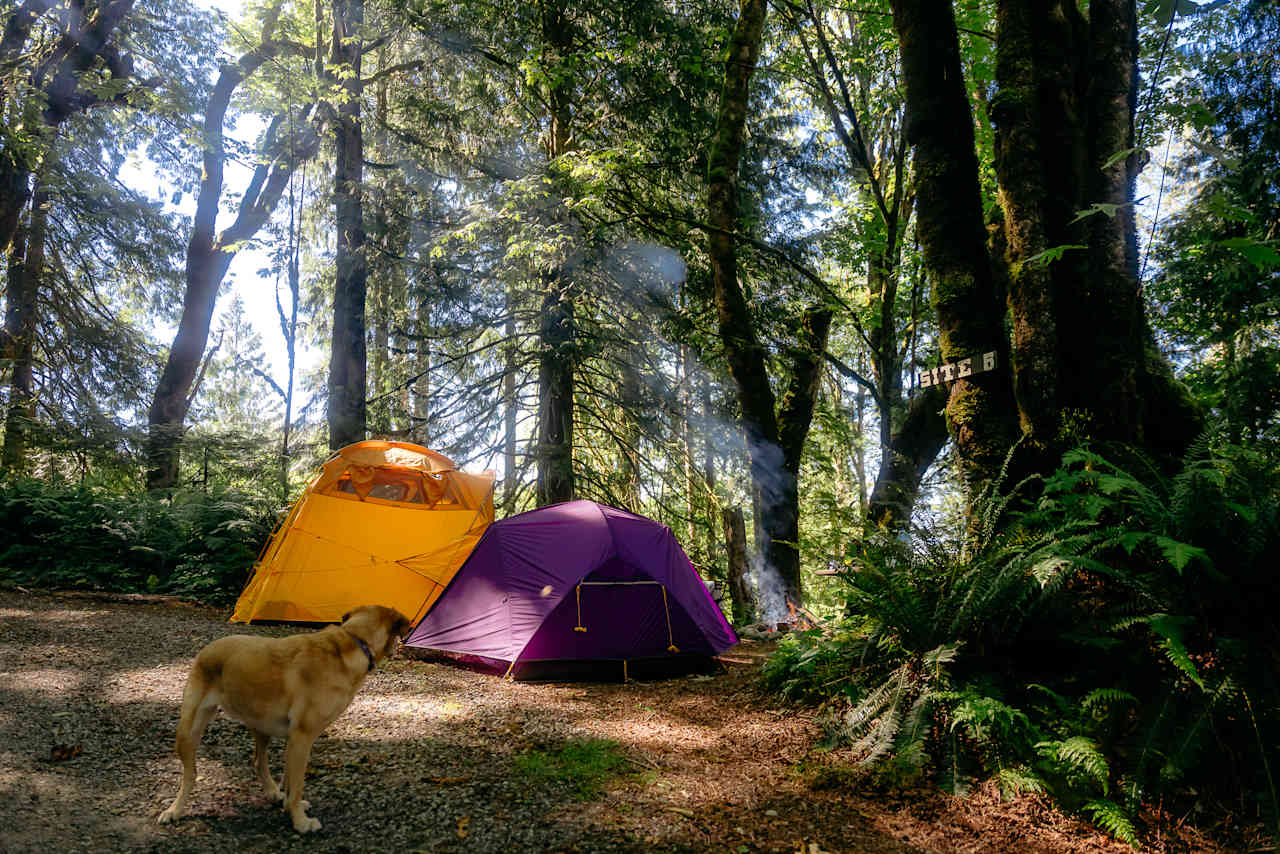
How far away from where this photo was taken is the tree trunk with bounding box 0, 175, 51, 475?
1368 centimetres

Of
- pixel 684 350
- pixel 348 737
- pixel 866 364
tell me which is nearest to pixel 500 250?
pixel 684 350

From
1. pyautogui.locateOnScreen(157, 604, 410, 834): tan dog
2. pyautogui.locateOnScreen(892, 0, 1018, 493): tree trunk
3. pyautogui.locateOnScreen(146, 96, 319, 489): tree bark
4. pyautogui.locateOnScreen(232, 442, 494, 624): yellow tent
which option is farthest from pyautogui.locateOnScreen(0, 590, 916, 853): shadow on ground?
pyautogui.locateOnScreen(146, 96, 319, 489): tree bark

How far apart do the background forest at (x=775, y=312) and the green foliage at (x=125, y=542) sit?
0.06m

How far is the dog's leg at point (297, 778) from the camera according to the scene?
3.18m

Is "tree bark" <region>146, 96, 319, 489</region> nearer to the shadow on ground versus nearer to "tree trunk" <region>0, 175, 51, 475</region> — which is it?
"tree trunk" <region>0, 175, 51, 475</region>

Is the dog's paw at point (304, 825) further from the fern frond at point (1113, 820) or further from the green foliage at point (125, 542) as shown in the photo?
the green foliage at point (125, 542)

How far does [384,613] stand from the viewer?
365 centimetres

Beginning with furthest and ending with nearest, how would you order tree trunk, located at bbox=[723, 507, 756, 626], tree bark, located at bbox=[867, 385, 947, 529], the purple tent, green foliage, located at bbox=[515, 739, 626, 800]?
1. tree trunk, located at bbox=[723, 507, 756, 626]
2. tree bark, located at bbox=[867, 385, 947, 529]
3. the purple tent
4. green foliage, located at bbox=[515, 739, 626, 800]

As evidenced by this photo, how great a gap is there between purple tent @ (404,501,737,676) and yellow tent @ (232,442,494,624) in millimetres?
1245

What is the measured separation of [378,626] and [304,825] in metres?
0.88

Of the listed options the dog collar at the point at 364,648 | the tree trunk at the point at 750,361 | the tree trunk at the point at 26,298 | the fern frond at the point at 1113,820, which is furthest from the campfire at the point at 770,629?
the tree trunk at the point at 26,298

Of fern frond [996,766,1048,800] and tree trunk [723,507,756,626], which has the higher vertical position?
tree trunk [723,507,756,626]

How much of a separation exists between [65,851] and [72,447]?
13.4 m

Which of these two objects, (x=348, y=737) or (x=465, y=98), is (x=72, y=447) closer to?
(x=465, y=98)
